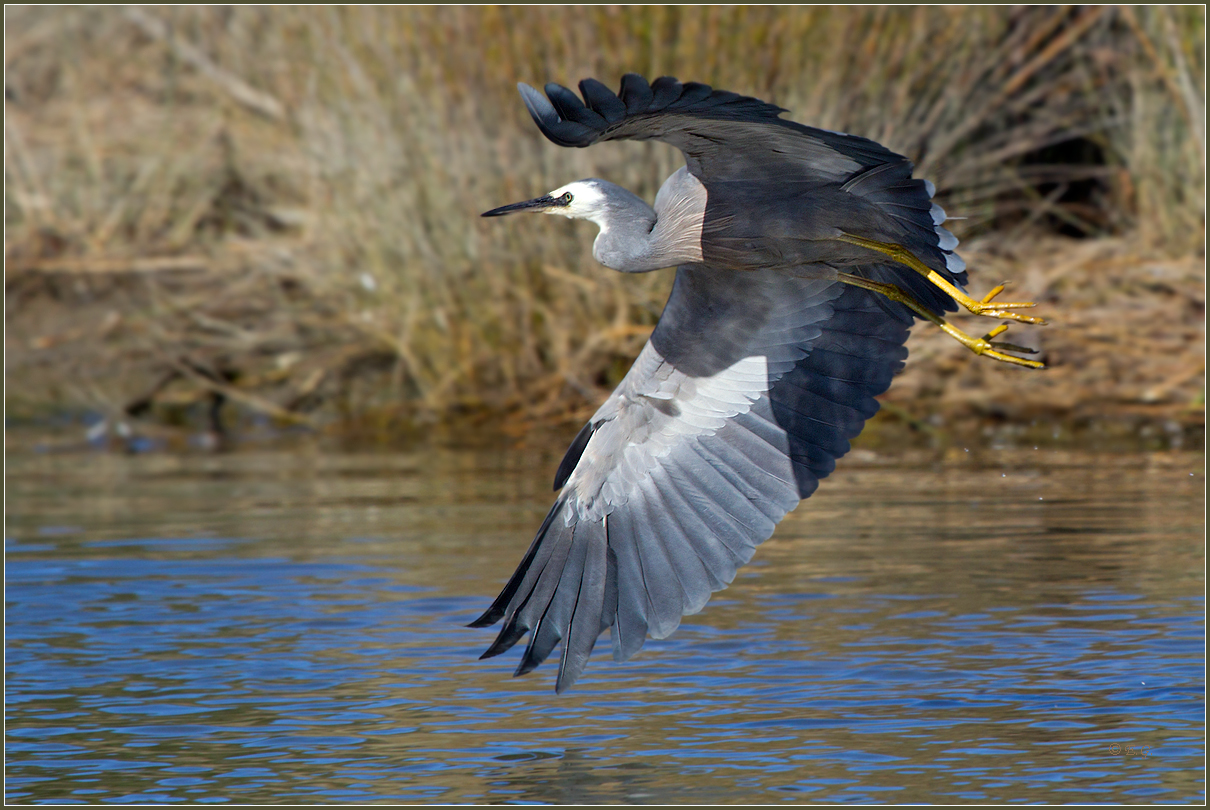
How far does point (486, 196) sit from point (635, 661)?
5410 mm

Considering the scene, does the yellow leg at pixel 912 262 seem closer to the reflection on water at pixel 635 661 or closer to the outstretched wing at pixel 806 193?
the outstretched wing at pixel 806 193

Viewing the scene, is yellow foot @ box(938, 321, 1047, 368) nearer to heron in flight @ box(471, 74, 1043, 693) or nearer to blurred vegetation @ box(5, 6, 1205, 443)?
heron in flight @ box(471, 74, 1043, 693)

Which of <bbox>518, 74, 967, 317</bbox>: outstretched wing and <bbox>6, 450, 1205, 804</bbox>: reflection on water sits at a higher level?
<bbox>518, 74, 967, 317</bbox>: outstretched wing

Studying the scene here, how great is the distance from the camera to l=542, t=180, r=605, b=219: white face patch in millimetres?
5148

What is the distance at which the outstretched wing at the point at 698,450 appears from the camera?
15.5ft

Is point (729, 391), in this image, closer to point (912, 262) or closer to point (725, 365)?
point (725, 365)

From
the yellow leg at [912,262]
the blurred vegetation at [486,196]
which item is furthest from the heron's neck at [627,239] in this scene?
the blurred vegetation at [486,196]

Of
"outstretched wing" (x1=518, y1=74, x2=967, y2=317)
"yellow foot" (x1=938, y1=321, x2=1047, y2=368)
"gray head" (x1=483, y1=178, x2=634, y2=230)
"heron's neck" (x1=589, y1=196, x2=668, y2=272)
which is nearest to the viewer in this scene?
"outstretched wing" (x1=518, y1=74, x2=967, y2=317)

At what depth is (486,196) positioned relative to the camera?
10133 millimetres

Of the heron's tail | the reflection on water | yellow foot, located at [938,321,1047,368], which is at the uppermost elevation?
yellow foot, located at [938,321,1047,368]

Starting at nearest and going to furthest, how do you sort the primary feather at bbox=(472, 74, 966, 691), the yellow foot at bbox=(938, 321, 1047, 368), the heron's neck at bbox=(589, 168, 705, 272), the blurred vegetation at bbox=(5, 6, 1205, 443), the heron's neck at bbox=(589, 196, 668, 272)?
the primary feather at bbox=(472, 74, 966, 691)
the heron's neck at bbox=(589, 168, 705, 272)
the heron's neck at bbox=(589, 196, 668, 272)
the yellow foot at bbox=(938, 321, 1047, 368)
the blurred vegetation at bbox=(5, 6, 1205, 443)

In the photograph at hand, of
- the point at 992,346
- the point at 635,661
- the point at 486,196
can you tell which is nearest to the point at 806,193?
the point at 992,346

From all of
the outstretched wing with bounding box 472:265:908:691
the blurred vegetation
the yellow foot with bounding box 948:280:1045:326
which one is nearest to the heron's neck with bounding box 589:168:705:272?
the outstretched wing with bounding box 472:265:908:691

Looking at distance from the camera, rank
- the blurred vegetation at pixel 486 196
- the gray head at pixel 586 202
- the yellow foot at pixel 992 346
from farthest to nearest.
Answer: the blurred vegetation at pixel 486 196 → the yellow foot at pixel 992 346 → the gray head at pixel 586 202
